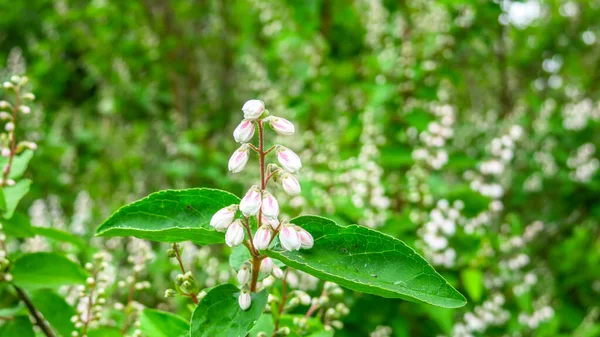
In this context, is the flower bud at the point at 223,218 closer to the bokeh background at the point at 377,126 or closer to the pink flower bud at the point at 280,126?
the pink flower bud at the point at 280,126

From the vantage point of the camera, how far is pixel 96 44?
5020mm

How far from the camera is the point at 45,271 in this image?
1.41 m

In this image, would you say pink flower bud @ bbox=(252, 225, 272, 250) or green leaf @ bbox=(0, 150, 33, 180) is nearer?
pink flower bud @ bbox=(252, 225, 272, 250)

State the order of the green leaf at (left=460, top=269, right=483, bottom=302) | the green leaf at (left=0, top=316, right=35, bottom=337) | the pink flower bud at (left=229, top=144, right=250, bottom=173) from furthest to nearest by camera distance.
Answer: the green leaf at (left=460, top=269, right=483, bottom=302)
the green leaf at (left=0, top=316, right=35, bottom=337)
the pink flower bud at (left=229, top=144, right=250, bottom=173)

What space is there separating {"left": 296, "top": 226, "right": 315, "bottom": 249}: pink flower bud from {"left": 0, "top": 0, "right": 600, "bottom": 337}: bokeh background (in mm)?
1412

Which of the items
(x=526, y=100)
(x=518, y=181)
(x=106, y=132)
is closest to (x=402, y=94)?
(x=518, y=181)

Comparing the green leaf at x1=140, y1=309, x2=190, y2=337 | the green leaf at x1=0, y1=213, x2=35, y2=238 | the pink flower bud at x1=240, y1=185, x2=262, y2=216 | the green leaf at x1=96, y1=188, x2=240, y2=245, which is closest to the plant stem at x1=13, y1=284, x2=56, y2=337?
the green leaf at x1=0, y1=213, x2=35, y2=238

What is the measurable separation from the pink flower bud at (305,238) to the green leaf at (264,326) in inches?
14.1

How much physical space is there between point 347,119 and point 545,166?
178 cm

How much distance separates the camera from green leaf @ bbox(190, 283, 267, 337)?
37.2 inches

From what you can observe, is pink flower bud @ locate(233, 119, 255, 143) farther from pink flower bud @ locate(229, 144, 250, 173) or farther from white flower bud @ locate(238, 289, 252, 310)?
white flower bud @ locate(238, 289, 252, 310)

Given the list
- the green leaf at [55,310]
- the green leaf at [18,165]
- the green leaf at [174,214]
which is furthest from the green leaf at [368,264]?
the green leaf at [18,165]

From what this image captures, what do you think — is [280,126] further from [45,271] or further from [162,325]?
[45,271]

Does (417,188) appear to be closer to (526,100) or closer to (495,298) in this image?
(495,298)
